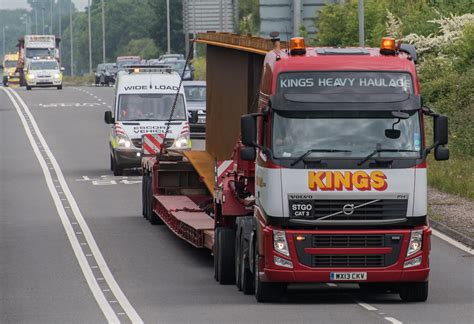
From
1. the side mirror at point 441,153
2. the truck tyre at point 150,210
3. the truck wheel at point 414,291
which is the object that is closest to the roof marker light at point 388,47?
the side mirror at point 441,153

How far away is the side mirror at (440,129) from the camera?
18.1m

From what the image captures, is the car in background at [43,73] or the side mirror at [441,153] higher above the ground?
the side mirror at [441,153]

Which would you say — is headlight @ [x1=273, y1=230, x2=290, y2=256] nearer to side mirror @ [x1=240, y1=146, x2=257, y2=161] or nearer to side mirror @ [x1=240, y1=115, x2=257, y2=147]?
side mirror @ [x1=240, y1=146, x2=257, y2=161]

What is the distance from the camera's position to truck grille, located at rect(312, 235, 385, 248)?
18312 millimetres

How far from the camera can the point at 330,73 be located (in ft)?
61.0

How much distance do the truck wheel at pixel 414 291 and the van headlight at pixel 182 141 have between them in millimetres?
20343

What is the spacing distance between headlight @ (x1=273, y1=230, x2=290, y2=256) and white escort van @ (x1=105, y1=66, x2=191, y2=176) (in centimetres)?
2150

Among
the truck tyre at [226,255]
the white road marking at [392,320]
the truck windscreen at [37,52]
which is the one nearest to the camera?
the white road marking at [392,320]

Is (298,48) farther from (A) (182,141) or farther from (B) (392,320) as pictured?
(A) (182,141)

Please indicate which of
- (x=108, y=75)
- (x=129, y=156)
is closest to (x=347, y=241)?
(x=129, y=156)

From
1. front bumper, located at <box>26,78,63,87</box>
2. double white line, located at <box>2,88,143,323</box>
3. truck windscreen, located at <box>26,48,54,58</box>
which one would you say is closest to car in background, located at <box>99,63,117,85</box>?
truck windscreen, located at <box>26,48,54,58</box>

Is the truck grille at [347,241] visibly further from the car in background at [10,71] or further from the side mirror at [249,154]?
the car in background at [10,71]

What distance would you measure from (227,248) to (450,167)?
15.7 metres

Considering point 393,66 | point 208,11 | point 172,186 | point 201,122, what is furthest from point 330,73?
point 208,11
